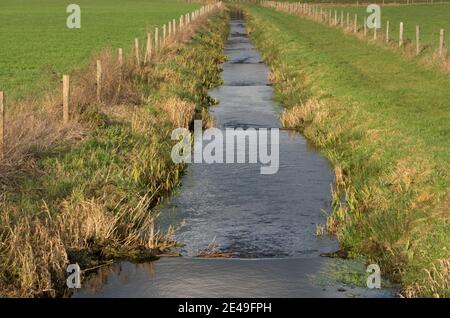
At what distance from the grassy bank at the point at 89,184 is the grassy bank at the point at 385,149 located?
3619 mm

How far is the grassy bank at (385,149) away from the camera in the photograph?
1141cm

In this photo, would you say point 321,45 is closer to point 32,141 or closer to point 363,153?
point 363,153

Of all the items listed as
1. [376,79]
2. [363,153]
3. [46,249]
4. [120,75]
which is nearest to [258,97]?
[376,79]

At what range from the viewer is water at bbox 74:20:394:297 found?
10.8 m

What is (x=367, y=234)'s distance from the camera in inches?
497

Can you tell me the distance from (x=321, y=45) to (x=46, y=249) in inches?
1355

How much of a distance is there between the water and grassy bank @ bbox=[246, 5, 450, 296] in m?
0.63

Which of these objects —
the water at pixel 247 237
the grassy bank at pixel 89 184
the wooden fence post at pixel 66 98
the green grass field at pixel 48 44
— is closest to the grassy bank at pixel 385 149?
the water at pixel 247 237

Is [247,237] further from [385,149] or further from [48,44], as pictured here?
[48,44]

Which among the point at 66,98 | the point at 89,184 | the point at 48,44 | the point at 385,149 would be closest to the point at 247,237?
the point at 89,184

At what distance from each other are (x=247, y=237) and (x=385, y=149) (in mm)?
5400

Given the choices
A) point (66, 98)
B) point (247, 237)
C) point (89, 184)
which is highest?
point (66, 98)

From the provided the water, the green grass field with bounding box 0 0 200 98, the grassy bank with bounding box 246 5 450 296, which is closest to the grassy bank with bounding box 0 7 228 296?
the water

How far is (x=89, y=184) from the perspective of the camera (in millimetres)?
13664
